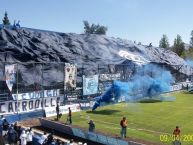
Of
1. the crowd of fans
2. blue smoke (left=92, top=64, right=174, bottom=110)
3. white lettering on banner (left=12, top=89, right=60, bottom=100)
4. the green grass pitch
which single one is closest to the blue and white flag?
the green grass pitch

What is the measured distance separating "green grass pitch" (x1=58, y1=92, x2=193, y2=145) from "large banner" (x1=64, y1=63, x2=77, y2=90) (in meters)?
5.26

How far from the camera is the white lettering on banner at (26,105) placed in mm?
36344

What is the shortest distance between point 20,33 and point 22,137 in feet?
95.2

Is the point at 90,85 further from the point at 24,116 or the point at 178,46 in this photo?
the point at 178,46

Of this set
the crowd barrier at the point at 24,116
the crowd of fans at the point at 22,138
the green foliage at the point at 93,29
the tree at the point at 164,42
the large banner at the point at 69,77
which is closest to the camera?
the crowd of fans at the point at 22,138

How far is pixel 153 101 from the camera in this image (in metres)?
50.4

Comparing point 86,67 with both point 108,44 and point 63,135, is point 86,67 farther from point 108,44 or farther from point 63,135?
point 63,135

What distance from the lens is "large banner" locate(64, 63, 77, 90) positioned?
1806 inches

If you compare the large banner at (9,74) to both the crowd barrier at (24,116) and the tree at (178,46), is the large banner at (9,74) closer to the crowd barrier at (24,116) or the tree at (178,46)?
the crowd barrier at (24,116)

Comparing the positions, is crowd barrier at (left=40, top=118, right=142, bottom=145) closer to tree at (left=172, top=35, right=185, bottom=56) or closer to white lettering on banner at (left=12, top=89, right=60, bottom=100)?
white lettering on banner at (left=12, top=89, right=60, bottom=100)

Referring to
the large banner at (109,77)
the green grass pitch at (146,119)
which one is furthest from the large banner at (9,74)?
the large banner at (109,77)

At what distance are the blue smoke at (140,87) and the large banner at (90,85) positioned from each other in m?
4.74

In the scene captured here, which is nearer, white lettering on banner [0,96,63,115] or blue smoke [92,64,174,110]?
white lettering on banner [0,96,63,115]
